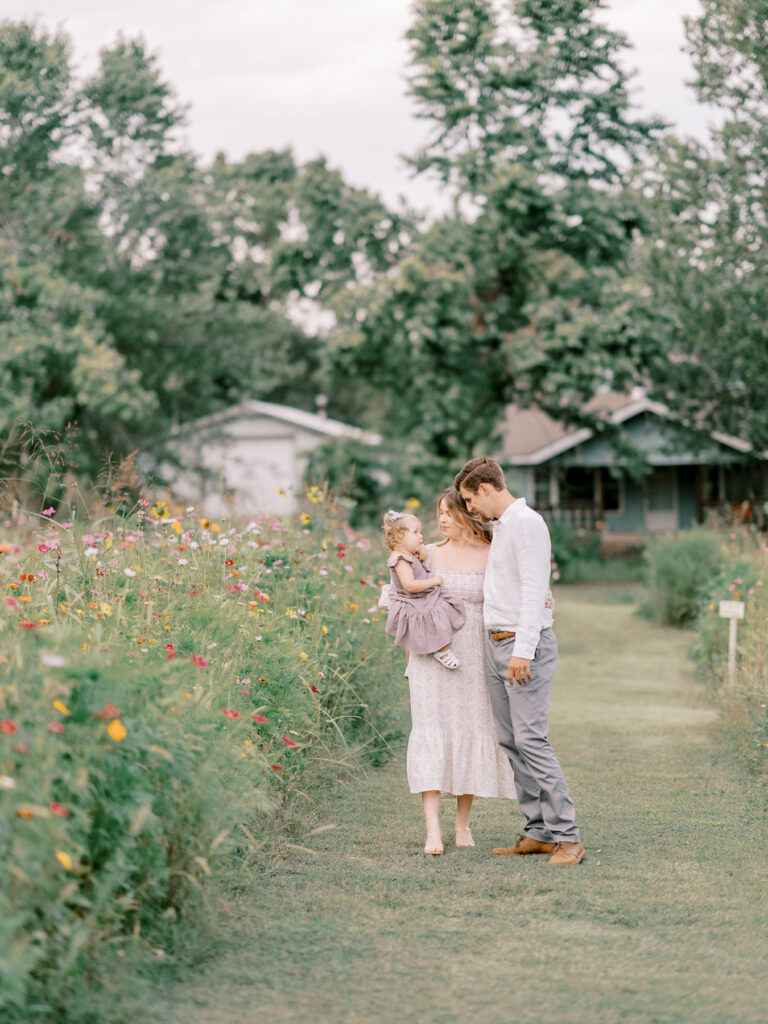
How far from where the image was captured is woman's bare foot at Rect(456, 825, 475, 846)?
212 inches

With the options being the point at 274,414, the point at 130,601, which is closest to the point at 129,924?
the point at 130,601

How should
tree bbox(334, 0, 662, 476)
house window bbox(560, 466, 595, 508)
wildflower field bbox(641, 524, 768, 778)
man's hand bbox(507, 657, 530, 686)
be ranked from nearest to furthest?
1. man's hand bbox(507, 657, 530, 686)
2. wildflower field bbox(641, 524, 768, 778)
3. tree bbox(334, 0, 662, 476)
4. house window bbox(560, 466, 595, 508)

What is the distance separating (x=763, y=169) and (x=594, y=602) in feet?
25.7

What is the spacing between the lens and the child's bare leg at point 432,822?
518 centimetres

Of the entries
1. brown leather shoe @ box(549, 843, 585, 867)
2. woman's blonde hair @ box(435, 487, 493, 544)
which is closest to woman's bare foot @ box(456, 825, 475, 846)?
brown leather shoe @ box(549, 843, 585, 867)

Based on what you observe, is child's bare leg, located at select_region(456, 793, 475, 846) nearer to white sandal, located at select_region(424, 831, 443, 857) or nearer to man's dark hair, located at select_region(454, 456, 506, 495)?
white sandal, located at select_region(424, 831, 443, 857)

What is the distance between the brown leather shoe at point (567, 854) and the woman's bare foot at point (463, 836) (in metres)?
0.45

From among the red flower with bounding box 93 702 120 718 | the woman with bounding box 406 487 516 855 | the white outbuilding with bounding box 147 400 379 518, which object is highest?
→ the white outbuilding with bounding box 147 400 379 518

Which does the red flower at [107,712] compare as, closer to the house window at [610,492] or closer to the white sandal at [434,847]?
the white sandal at [434,847]

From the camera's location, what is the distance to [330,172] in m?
25.3

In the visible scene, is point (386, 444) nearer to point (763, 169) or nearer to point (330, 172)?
point (330, 172)

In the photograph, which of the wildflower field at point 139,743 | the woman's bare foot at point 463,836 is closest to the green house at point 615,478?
the wildflower field at point 139,743

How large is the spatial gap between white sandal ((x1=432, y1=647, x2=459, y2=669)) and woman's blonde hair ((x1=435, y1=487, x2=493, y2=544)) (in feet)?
1.85

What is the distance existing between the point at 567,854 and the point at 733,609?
392 cm
